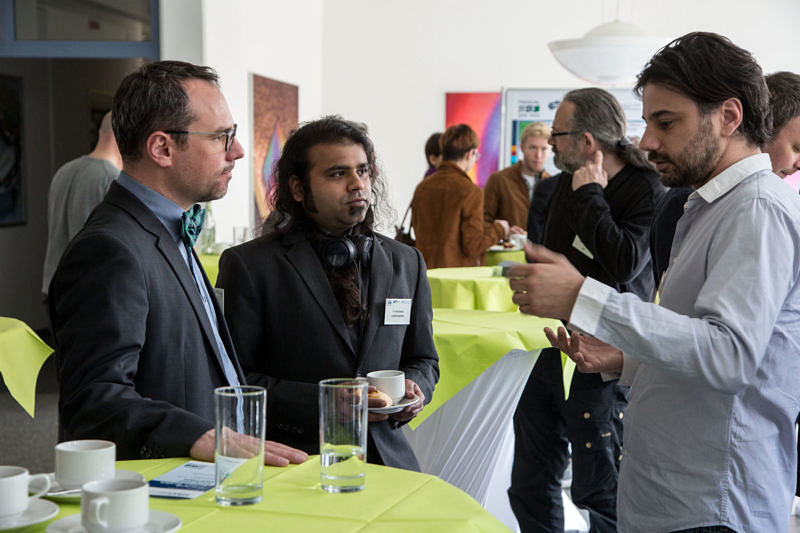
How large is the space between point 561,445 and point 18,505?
2.34m

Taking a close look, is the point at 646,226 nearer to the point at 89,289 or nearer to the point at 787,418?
the point at 787,418

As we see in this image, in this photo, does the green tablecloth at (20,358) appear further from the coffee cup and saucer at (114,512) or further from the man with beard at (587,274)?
the coffee cup and saucer at (114,512)

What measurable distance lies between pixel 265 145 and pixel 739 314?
21.2 feet

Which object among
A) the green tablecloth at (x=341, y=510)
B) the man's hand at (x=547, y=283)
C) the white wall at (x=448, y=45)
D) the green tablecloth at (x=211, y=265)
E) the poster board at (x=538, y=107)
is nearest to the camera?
the green tablecloth at (x=341, y=510)

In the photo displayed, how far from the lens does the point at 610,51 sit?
6.43 meters

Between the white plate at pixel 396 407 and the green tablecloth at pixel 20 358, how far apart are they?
187 cm

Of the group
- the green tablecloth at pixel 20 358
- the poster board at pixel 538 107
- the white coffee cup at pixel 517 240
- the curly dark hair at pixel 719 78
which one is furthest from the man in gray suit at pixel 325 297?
the poster board at pixel 538 107

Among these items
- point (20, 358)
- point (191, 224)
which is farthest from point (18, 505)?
point (20, 358)

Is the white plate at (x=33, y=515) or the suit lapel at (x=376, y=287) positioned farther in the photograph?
the suit lapel at (x=376, y=287)

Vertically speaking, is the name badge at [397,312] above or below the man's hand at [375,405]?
above

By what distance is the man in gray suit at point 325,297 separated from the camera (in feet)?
6.95

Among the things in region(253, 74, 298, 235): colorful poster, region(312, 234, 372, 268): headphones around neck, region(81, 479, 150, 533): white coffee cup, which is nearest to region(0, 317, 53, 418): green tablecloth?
region(312, 234, 372, 268): headphones around neck

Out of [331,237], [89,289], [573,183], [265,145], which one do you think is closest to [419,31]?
[265,145]

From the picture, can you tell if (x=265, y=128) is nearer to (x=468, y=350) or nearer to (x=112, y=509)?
(x=468, y=350)
